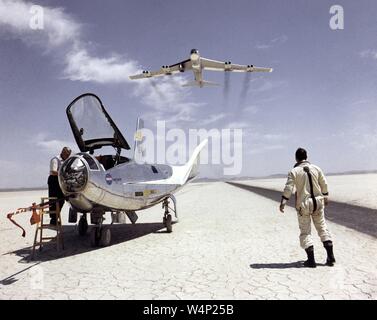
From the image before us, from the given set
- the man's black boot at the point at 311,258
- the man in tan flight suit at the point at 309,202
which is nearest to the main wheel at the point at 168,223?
the man in tan flight suit at the point at 309,202

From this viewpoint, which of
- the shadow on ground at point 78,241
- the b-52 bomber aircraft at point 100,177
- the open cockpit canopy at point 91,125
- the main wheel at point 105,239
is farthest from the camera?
the open cockpit canopy at point 91,125

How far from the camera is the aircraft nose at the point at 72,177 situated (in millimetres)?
7285

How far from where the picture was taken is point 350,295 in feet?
14.1

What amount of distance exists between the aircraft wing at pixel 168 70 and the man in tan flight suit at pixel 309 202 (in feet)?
96.1

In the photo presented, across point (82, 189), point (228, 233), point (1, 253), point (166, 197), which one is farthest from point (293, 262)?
point (1, 253)

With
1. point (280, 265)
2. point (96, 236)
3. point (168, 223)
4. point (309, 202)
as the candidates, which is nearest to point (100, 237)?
point (96, 236)

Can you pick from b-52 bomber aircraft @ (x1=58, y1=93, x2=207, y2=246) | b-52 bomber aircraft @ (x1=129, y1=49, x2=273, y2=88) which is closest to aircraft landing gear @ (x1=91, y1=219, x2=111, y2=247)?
b-52 bomber aircraft @ (x1=58, y1=93, x2=207, y2=246)

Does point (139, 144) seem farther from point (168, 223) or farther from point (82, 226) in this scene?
point (82, 226)

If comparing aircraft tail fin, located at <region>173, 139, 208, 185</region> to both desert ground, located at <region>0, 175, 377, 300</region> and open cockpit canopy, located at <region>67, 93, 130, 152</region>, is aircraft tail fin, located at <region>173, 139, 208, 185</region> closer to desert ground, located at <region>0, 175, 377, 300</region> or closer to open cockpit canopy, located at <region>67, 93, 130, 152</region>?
desert ground, located at <region>0, 175, 377, 300</region>

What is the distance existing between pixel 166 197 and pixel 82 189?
4398mm

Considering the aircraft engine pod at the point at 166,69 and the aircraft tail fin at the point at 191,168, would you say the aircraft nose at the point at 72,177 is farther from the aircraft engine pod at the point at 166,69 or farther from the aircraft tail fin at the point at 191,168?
the aircraft engine pod at the point at 166,69

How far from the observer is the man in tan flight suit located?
5676 millimetres

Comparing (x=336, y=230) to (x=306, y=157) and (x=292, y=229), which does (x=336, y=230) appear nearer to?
(x=292, y=229)

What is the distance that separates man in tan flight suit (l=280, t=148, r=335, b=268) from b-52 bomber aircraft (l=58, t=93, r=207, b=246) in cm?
453
